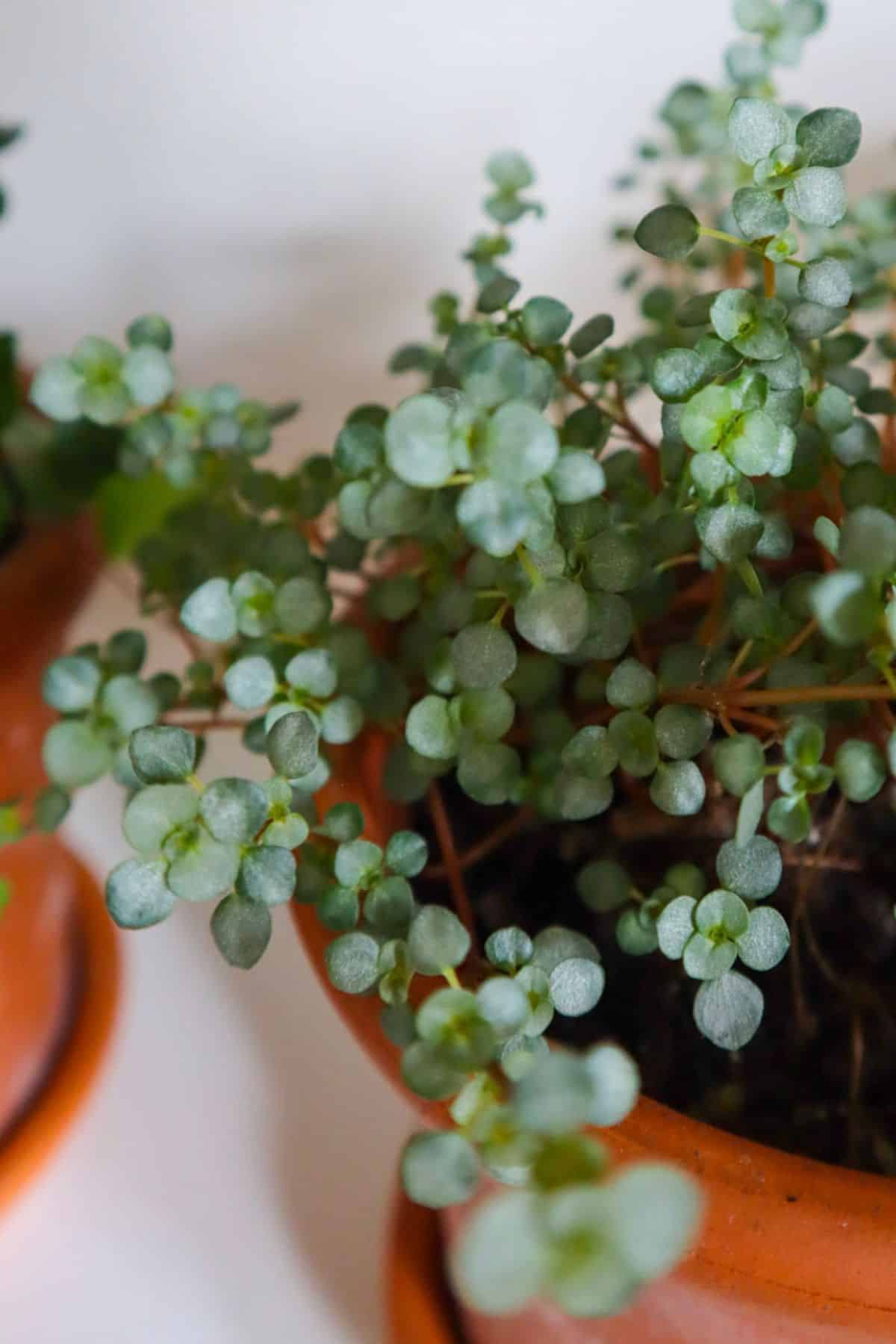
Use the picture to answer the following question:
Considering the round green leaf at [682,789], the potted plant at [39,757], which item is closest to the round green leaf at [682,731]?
the round green leaf at [682,789]

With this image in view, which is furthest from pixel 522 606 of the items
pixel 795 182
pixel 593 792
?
pixel 795 182

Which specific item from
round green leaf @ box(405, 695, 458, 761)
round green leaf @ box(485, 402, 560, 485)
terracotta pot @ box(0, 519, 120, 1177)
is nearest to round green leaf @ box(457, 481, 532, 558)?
round green leaf @ box(485, 402, 560, 485)

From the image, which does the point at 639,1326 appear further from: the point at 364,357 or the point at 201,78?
the point at 201,78

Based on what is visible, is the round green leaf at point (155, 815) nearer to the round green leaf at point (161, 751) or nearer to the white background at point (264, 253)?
the round green leaf at point (161, 751)

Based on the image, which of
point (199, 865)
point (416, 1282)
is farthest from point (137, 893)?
point (416, 1282)

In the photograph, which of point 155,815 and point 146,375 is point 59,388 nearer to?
point 146,375

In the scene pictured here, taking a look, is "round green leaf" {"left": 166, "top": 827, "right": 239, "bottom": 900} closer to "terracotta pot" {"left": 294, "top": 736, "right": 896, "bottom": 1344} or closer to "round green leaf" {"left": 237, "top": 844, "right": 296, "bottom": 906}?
"round green leaf" {"left": 237, "top": 844, "right": 296, "bottom": 906}
